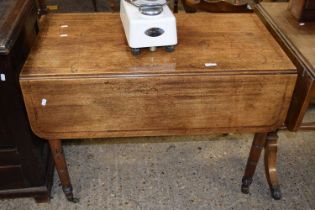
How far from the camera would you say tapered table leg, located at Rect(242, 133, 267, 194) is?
4.63 feet

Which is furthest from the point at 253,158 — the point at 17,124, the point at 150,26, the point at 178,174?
the point at 17,124

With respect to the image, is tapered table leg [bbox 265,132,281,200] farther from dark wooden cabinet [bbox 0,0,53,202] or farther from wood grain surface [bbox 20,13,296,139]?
dark wooden cabinet [bbox 0,0,53,202]

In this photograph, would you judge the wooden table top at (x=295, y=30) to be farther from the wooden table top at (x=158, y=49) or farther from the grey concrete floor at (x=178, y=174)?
the grey concrete floor at (x=178, y=174)

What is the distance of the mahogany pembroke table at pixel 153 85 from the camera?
113cm

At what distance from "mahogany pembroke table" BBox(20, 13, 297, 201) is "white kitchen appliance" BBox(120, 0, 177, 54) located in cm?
5

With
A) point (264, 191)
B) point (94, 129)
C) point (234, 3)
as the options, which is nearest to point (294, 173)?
point (264, 191)

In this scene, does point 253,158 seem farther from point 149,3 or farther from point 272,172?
point 149,3

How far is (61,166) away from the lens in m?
1.42

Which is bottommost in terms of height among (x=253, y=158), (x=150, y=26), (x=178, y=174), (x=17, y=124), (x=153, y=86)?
(x=178, y=174)

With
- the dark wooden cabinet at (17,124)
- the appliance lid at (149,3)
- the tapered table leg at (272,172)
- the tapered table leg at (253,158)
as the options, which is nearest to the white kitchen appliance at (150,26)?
the appliance lid at (149,3)

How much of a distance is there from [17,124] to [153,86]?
530 mm

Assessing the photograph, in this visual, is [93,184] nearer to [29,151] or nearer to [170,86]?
[29,151]

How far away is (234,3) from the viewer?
1.91m

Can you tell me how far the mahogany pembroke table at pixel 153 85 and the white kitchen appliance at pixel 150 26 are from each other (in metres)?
0.05
